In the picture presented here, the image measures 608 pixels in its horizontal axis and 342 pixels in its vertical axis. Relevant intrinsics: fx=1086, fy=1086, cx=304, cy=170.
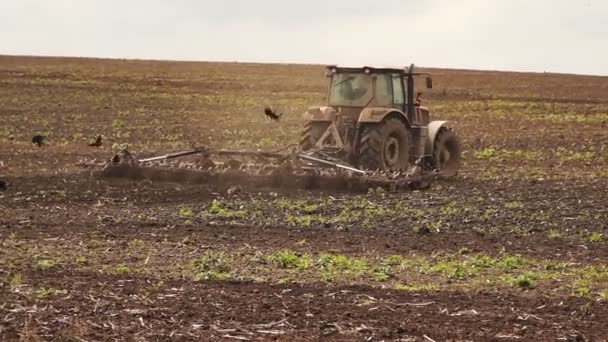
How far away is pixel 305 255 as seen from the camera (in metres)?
11.7

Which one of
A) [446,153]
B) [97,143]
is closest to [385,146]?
[446,153]

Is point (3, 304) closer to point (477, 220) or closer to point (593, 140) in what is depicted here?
point (477, 220)

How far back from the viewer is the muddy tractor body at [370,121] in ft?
61.1

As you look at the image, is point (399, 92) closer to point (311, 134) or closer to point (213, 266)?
point (311, 134)

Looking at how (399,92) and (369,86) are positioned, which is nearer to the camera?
(369,86)

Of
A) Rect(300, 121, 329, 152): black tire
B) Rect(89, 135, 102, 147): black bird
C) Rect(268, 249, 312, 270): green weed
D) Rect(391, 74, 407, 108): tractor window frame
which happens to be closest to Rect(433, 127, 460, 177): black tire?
Rect(391, 74, 407, 108): tractor window frame

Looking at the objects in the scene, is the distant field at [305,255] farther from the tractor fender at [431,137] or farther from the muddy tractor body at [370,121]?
the tractor fender at [431,137]

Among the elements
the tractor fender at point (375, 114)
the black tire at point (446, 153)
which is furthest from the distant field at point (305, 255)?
the tractor fender at point (375, 114)

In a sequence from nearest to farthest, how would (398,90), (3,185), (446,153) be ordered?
(3,185)
(398,90)
(446,153)

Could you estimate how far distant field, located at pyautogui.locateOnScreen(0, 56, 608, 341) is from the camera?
827 cm

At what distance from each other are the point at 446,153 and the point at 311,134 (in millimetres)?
2857

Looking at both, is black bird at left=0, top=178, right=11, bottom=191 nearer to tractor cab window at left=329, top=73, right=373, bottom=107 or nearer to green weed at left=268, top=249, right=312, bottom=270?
tractor cab window at left=329, top=73, right=373, bottom=107

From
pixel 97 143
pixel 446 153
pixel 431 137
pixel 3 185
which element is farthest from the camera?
pixel 97 143

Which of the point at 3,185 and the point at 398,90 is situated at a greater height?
the point at 398,90
